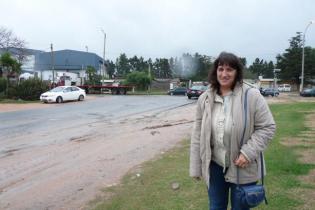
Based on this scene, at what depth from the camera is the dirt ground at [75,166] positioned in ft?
22.2

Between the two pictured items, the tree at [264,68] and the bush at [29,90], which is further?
the tree at [264,68]

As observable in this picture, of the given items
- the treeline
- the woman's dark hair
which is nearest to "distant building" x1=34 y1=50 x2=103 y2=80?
the treeline

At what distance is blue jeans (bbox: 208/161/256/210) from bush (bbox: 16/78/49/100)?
124 ft

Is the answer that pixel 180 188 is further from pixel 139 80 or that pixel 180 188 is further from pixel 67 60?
pixel 67 60

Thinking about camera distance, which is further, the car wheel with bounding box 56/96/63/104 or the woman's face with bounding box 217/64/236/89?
the car wheel with bounding box 56/96/63/104

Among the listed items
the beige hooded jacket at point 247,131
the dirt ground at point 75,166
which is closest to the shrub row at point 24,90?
the dirt ground at point 75,166

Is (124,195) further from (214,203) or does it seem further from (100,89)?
(100,89)

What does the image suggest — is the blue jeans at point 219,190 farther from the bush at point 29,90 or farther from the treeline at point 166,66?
the treeline at point 166,66

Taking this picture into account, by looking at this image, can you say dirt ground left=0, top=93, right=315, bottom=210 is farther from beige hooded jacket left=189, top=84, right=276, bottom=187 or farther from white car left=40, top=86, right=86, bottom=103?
white car left=40, top=86, right=86, bottom=103

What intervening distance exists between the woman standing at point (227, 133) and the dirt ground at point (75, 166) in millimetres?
2873

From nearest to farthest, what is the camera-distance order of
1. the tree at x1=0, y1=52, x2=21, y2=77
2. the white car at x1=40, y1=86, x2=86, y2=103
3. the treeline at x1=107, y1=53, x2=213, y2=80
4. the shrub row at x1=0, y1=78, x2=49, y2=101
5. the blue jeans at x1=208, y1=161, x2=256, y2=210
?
the blue jeans at x1=208, y1=161, x2=256, y2=210 < the white car at x1=40, y1=86, x2=86, y2=103 < the shrub row at x1=0, y1=78, x2=49, y2=101 < the tree at x1=0, y1=52, x2=21, y2=77 < the treeline at x1=107, y1=53, x2=213, y2=80

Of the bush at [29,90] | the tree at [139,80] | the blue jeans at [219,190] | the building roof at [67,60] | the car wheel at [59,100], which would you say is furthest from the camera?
the building roof at [67,60]

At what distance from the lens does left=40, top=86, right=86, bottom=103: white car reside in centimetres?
3672

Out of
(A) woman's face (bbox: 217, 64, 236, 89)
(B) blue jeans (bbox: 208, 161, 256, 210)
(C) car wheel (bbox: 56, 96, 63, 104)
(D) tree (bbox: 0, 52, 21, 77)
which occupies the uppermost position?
(D) tree (bbox: 0, 52, 21, 77)
